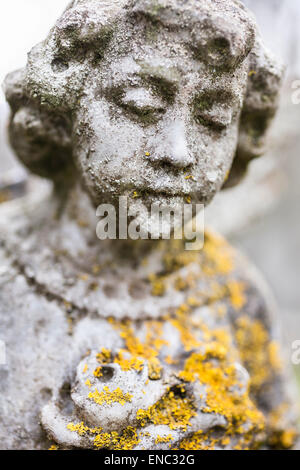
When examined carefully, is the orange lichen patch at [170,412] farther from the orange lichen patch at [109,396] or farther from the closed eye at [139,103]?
the closed eye at [139,103]

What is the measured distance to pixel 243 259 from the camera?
4.41 ft

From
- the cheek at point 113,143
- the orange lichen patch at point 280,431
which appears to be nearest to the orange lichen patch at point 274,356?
the orange lichen patch at point 280,431

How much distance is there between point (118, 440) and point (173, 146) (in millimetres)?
589

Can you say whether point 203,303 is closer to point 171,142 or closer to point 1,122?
point 171,142

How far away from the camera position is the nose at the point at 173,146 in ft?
2.55

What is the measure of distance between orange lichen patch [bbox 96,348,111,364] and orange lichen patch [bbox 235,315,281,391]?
0.45 m

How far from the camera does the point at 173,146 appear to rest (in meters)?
0.78

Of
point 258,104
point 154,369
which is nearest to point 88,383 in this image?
point 154,369

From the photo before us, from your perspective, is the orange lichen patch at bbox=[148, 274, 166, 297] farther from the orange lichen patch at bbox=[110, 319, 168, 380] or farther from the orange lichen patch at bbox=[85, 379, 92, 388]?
the orange lichen patch at bbox=[85, 379, 92, 388]

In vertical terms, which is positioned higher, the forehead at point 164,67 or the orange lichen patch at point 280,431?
the forehead at point 164,67

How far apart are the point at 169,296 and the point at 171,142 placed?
1.56 feet

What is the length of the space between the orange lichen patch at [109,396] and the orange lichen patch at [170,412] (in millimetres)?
40

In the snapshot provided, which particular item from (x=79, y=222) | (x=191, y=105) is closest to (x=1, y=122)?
(x=79, y=222)

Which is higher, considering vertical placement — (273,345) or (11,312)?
(11,312)
